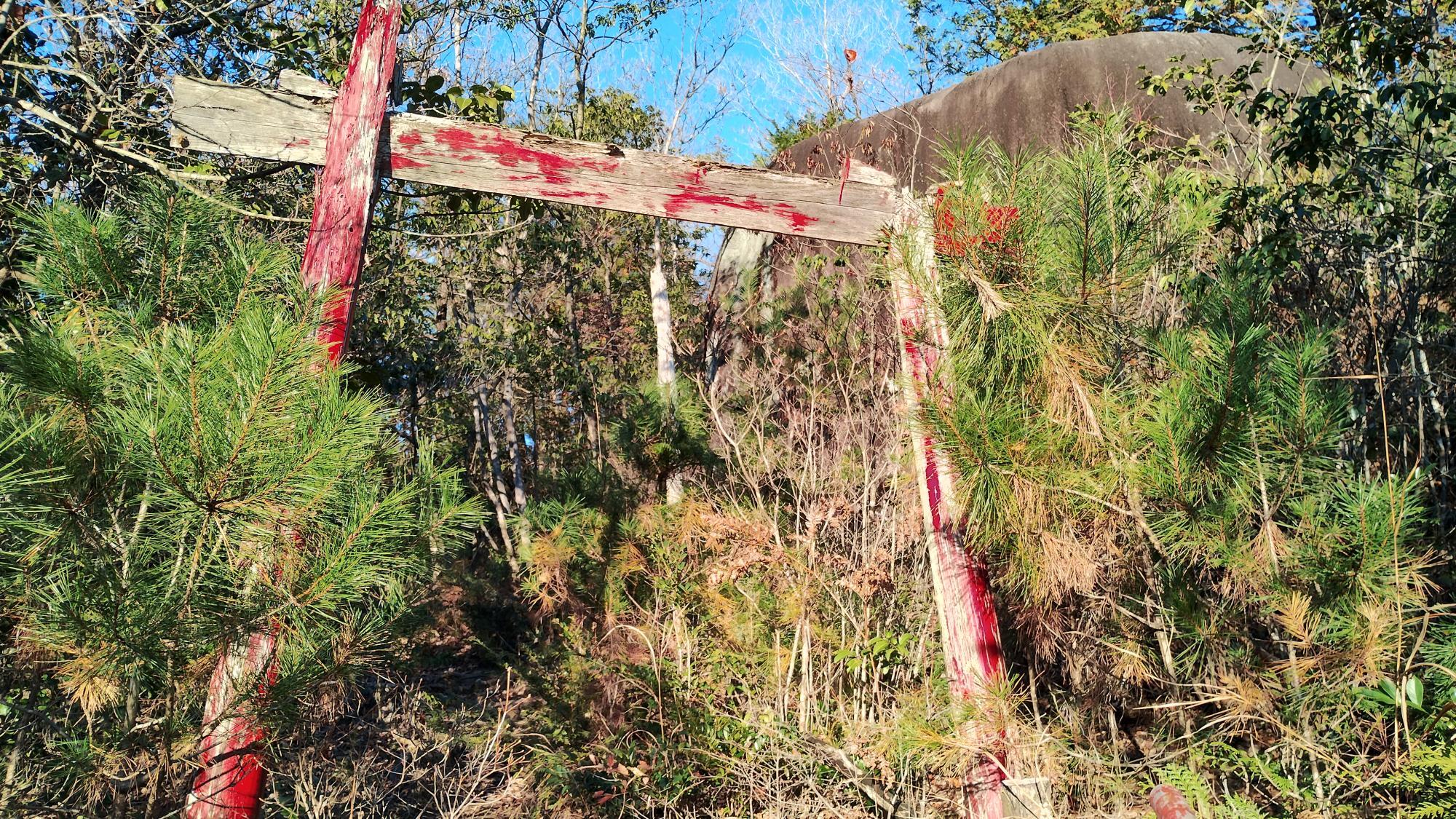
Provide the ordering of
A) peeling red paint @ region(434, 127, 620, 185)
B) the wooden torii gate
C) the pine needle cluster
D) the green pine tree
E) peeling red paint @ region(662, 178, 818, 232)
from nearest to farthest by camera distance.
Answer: the green pine tree, the pine needle cluster, the wooden torii gate, peeling red paint @ region(434, 127, 620, 185), peeling red paint @ region(662, 178, 818, 232)

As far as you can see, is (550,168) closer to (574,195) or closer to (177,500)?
(574,195)

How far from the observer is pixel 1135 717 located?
3.85 metres

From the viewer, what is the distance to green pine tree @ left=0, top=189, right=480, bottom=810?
1.65m

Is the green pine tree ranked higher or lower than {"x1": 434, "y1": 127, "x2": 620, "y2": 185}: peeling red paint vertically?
lower

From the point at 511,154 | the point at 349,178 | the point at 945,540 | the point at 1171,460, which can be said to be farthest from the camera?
the point at 945,540

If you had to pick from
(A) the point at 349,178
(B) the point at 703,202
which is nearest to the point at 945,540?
(B) the point at 703,202

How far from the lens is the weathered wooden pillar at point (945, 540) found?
9.45 ft

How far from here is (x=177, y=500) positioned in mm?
1658

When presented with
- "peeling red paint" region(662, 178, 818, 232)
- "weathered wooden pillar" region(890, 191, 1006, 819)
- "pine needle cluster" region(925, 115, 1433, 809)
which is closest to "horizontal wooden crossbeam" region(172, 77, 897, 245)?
"peeling red paint" region(662, 178, 818, 232)

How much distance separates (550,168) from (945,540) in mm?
1730

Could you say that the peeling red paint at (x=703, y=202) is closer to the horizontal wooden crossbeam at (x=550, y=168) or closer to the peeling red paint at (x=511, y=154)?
the horizontal wooden crossbeam at (x=550, y=168)

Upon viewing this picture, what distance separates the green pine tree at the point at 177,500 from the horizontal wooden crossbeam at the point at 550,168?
78cm

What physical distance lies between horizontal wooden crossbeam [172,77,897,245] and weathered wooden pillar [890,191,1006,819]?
26cm

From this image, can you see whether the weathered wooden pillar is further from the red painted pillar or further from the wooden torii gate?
the red painted pillar
